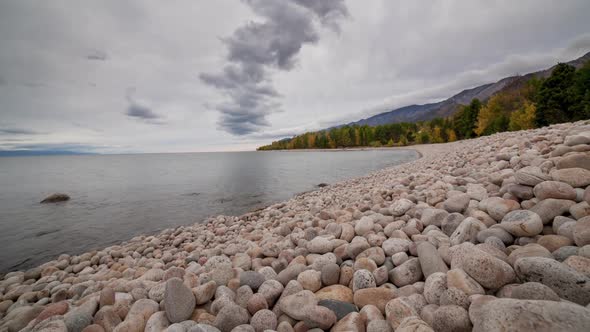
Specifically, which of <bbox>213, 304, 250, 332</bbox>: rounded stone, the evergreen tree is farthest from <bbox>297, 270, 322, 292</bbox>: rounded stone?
the evergreen tree

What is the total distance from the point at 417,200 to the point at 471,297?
9.57 feet

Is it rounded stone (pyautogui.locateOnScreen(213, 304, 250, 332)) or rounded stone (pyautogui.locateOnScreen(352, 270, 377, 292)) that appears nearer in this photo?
rounded stone (pyautogui.locateOnScreen(213, 304, 250, 332))

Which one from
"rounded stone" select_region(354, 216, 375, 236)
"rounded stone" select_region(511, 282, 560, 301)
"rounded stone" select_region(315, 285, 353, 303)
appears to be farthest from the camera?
"rounded stone" select_region(354, 216, 375, 236)

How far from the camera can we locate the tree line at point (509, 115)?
25094 millimetres

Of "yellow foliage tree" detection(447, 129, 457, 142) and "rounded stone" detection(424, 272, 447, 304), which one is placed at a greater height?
"yellow foliage tree" detection(447, 129, 457, 142)

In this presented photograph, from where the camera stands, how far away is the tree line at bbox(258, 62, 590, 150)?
82.3 ft

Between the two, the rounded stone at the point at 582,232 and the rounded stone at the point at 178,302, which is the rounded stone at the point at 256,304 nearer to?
the rounded stone at the point at 178,302

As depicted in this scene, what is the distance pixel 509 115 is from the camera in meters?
41.5

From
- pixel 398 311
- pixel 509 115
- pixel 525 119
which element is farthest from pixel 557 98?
pixel 398 311

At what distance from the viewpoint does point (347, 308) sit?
82.5 inches

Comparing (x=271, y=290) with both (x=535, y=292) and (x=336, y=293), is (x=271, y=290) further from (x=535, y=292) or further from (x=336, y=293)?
(x=535, y=292)

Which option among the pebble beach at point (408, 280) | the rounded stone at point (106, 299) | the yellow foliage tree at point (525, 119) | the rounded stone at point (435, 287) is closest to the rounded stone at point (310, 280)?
the pebble beach at point (408, 280)

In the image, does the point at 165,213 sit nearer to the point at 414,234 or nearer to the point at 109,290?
the point at 109,290

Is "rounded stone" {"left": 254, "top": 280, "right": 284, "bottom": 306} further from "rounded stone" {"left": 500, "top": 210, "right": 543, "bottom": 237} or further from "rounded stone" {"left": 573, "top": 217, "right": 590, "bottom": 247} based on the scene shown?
"rounded stone" {"left": 573, "top": 217, "right": 590, "bottom": 247}
